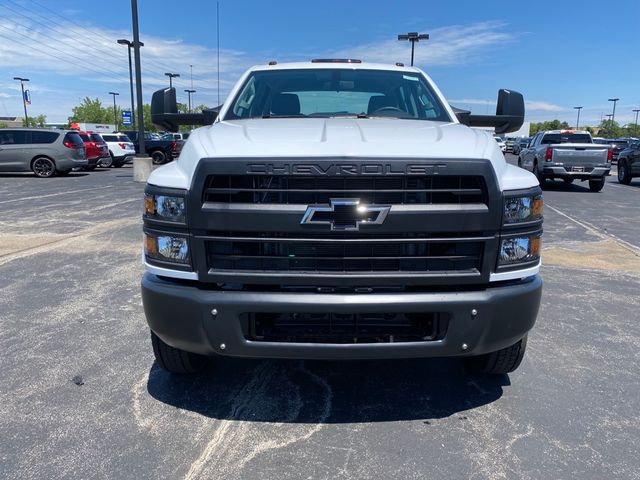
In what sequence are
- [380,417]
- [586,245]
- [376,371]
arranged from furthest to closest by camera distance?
[586,245], [376,371], [380,417]

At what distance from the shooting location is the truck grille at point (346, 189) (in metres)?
2.48

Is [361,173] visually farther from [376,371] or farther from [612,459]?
[612,459]

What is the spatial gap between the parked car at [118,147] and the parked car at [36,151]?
674cm

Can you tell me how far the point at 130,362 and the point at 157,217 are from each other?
4.65 feet

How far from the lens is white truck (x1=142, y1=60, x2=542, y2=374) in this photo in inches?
97.1

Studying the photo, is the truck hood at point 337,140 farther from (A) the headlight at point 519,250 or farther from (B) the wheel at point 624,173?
(B) the wheel at point 624,173

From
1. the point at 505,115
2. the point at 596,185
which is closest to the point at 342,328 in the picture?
the point at 505,115

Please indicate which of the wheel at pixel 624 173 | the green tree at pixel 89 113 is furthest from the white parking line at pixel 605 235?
the green tree at pixel 89 113

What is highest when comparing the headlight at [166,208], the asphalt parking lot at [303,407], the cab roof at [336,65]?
the cab roof at [336,65]

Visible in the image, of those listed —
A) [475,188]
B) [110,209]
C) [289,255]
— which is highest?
[475,188]

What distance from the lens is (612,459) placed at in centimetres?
254

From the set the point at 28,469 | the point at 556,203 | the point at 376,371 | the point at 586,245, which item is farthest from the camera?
the point at 556,203

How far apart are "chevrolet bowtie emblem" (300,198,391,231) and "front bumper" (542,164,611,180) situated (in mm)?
14746

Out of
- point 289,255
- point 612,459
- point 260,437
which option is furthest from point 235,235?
point 612,459
